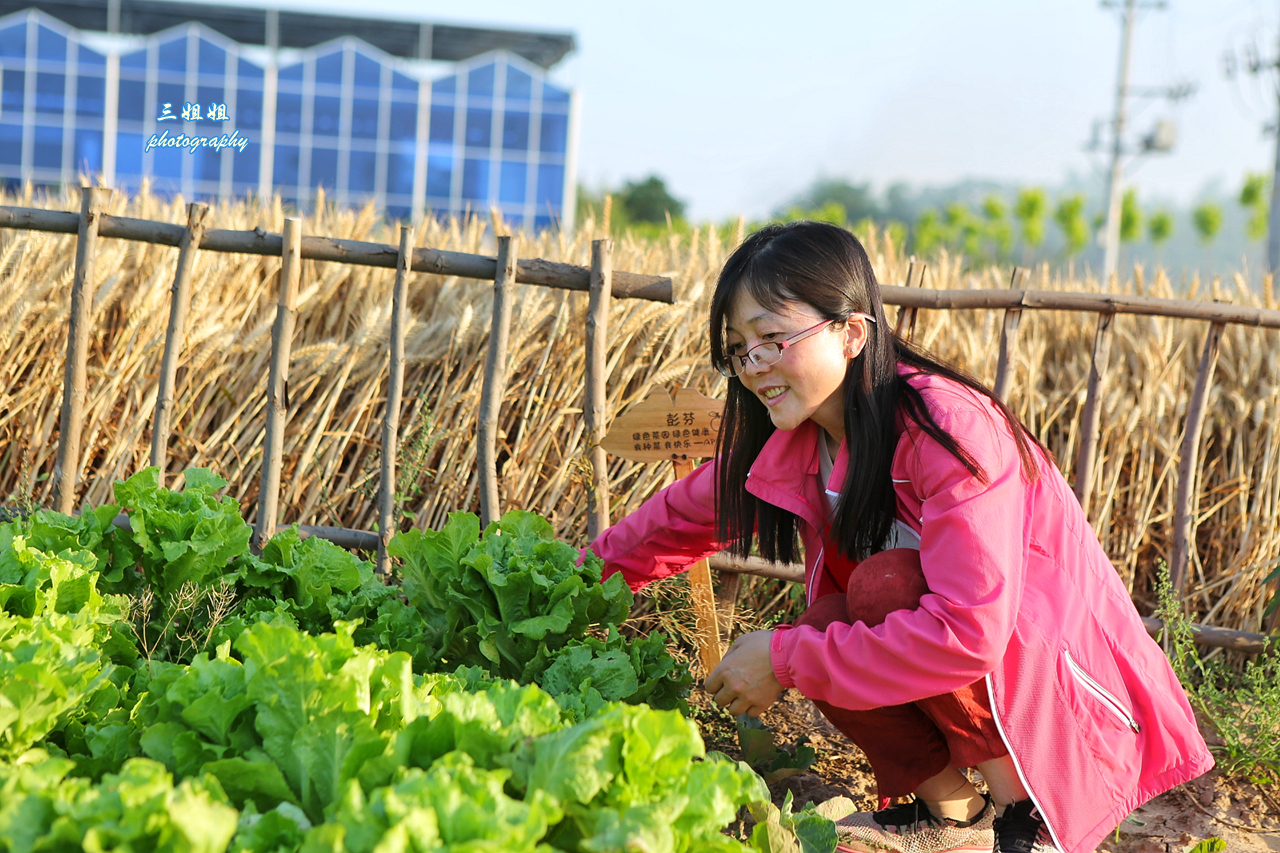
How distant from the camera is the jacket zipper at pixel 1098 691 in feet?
5.45

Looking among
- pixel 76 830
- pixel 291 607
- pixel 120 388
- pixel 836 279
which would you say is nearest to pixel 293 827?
pixel 76 830

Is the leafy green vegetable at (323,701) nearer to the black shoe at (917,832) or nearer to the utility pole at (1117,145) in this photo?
the black shoe at (917,832)

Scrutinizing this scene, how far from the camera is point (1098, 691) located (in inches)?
65.6

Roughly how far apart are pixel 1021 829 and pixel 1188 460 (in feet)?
6.16

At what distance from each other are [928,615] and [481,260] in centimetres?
167

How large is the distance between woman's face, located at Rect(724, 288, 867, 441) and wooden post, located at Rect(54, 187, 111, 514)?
6.65 ft

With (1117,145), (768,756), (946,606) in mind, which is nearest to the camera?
(946,606)

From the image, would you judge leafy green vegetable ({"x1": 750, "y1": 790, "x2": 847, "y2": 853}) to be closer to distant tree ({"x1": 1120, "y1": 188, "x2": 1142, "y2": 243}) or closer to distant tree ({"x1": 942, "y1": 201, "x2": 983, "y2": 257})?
distant tree ({"x1": 942, "y1": 201, "x2": 983, "y2": 257})

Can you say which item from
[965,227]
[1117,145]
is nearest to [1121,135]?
[1117,145]

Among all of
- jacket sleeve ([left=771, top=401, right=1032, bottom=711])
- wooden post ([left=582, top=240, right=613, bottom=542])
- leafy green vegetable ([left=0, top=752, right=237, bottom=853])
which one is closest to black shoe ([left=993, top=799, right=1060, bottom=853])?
jacket sleeve ([left=771, top=401, right=1032, bottom=711])

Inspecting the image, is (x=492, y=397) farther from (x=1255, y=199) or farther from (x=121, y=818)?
(x=1255, y=199)

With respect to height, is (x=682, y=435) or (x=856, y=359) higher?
(x=856, y=359)

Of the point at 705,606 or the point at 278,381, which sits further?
the point at 278,381

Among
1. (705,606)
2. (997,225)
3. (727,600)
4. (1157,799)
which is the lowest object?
(1157,799)
